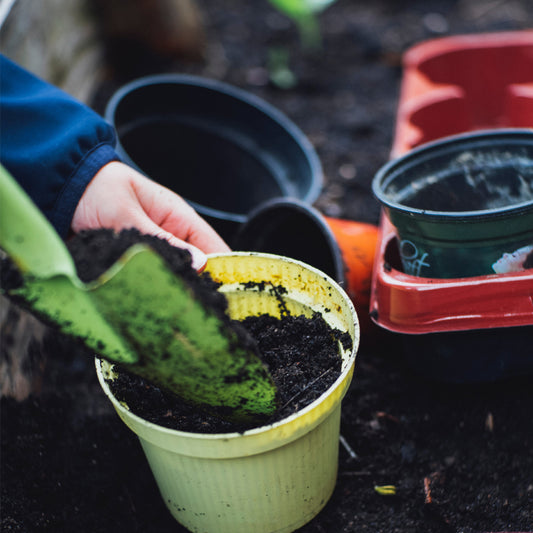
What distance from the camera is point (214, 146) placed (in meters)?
1.73

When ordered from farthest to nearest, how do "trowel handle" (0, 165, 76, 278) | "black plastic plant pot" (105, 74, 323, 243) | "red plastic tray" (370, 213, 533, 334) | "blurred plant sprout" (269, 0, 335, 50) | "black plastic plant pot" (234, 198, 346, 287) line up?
1. "blurred plant sprout" (269, 0, 335, 50)
2. "black plastic plant pot" (105, 74, 323, 243)
3. "black plastic plant pot" (234, 198, 346, 287)
4. "red plastic tray" (370, 213, 533, 334)
5. "trowel handle" (0, 165, 76, 278)

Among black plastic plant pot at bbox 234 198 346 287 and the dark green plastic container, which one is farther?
black plastic plant pot at bbox 234 198 346 287

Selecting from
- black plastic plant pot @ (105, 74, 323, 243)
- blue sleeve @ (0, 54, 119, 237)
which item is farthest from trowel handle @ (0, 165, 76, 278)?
black plastic plant pot @ (105, 74, 323, 243)

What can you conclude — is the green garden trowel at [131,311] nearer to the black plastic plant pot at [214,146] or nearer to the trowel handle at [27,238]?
the trowel handle at [27,238]

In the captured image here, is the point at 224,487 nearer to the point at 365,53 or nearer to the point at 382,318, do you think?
the point at 382,318

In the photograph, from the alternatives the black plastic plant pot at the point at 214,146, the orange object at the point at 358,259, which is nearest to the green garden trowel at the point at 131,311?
the orange object at the point at 358,259

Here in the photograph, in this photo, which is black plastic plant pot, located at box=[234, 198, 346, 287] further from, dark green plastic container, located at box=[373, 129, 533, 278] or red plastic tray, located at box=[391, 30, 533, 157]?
red plastic tray, located at box=[391, 30, 533, 157]

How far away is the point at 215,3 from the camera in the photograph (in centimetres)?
352

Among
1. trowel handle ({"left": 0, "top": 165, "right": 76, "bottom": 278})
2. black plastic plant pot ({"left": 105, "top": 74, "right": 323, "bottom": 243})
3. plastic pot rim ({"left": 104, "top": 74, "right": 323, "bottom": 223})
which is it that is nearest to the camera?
trowel handle ({"left": 0, "top": 165, "right": 76, "bottom": 278})

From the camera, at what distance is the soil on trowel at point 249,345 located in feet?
2.34

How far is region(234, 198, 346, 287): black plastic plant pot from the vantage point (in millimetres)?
1292

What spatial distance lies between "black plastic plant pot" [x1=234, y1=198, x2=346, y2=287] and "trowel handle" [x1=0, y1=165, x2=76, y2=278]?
71 cm

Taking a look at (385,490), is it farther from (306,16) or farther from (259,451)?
(306,16)

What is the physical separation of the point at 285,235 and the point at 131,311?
767 millimetres
